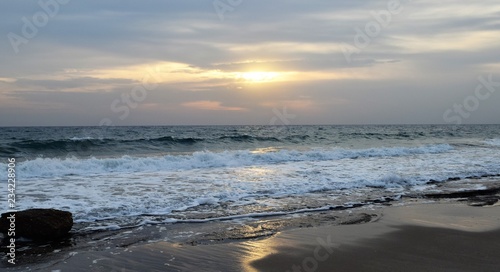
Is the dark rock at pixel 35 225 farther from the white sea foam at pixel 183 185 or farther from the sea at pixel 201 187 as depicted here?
the white sea foam at pixel 183 185

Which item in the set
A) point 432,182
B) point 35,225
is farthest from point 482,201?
Result: point 35,225

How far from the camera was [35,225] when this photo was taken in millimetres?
6727

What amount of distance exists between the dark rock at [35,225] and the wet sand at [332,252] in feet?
3.28

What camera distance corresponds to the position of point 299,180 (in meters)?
14.0

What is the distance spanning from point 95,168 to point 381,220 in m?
13.0

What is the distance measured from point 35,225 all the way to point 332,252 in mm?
4827

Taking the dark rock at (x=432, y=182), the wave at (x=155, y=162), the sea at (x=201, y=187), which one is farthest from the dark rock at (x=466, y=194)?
the wave at (x=155, y=162)

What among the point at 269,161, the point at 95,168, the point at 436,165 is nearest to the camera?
the point at 95,168

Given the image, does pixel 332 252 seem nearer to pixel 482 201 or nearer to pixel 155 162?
pixel 482 201

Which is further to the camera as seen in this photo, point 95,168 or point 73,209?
point 95,168

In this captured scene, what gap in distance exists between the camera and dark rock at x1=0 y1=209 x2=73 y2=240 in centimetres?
672

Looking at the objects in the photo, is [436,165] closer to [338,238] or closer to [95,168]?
[338,238]

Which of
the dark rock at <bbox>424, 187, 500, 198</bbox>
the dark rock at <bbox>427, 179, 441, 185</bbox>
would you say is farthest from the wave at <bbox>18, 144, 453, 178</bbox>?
the dark rock at <bbox>424, 187, 500, 198</bbox>

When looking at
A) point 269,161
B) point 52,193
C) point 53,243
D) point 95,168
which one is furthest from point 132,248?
point 269,161
